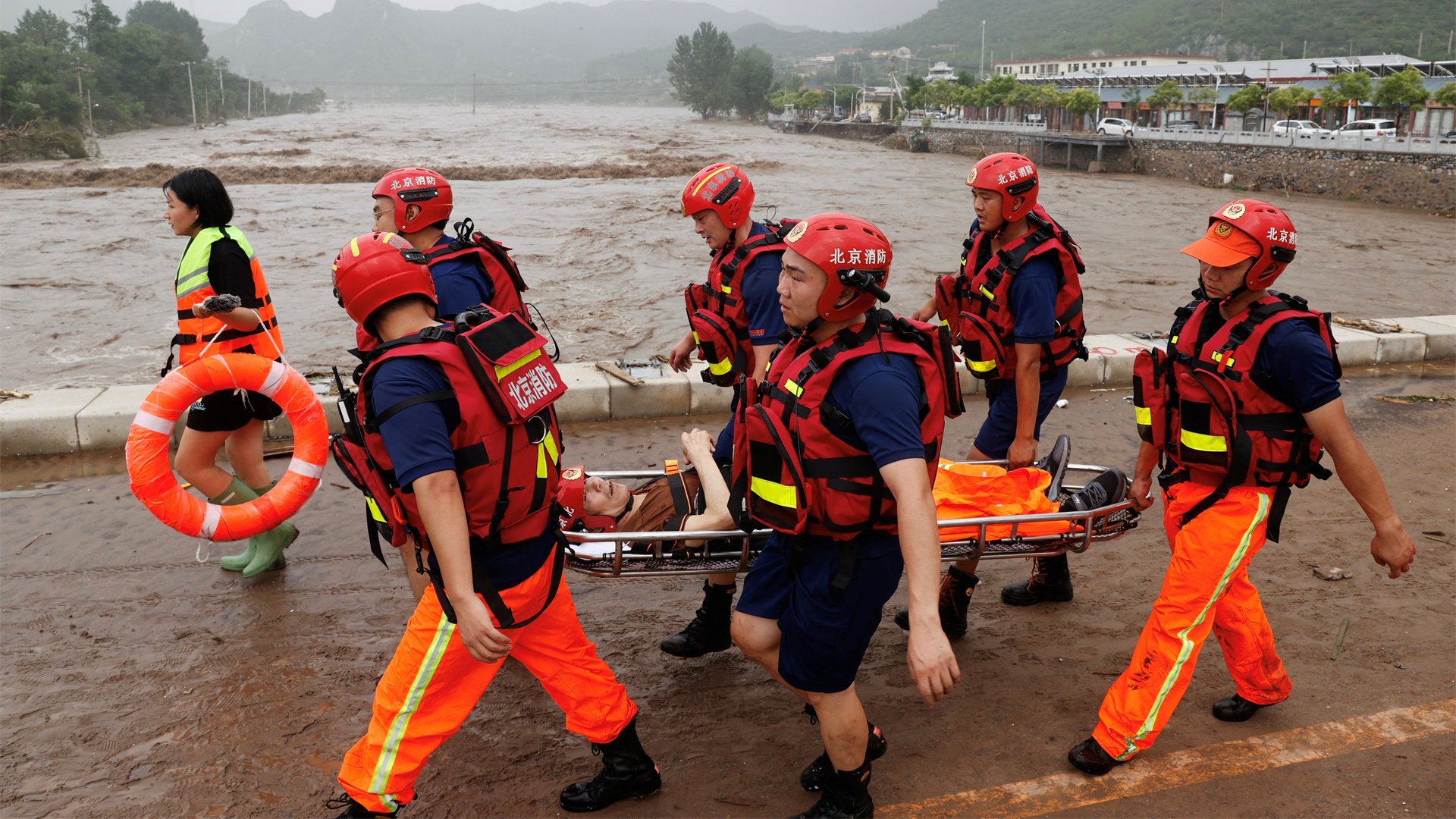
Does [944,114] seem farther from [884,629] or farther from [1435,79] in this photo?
[884,629]

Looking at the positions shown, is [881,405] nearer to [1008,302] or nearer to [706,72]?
[1008,302]

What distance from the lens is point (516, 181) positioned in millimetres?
34594

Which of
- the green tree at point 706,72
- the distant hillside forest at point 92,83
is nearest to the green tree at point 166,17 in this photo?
the distant hillside forest at point 92,83

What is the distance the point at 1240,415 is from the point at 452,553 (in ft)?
9.35

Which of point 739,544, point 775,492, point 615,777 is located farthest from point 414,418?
point 739,544

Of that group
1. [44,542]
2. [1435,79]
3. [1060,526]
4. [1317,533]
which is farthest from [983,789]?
[1435,79]

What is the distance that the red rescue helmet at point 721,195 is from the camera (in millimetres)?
4406

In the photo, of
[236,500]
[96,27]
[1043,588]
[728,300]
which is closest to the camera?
[728,300]

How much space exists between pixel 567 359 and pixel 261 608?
610 centimetres

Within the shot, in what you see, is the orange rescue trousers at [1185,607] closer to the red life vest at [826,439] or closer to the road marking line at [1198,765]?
the road marking line at [1198,765]

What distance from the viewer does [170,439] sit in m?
4.72

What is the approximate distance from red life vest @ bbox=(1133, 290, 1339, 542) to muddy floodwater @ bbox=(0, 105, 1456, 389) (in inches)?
145

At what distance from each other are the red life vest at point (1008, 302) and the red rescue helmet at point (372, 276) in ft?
8.93

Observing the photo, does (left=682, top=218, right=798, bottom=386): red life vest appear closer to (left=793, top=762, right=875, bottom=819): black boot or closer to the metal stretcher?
the metal stretcher
